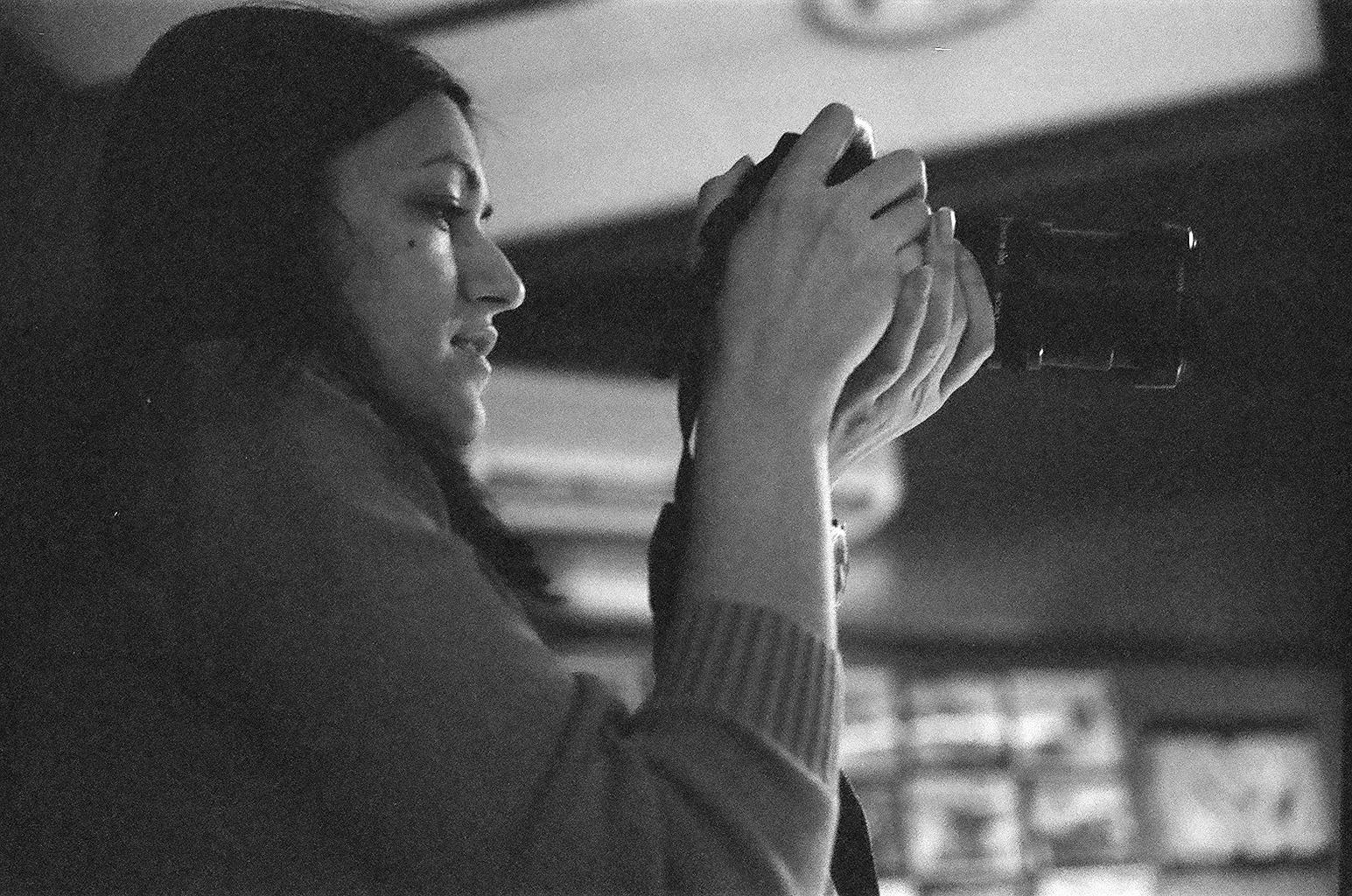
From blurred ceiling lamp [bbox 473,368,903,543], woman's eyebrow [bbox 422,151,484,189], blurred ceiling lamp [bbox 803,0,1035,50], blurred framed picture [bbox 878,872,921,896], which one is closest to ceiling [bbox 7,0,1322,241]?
blurred ceiling lamp [bbox 803,0,1035,50]

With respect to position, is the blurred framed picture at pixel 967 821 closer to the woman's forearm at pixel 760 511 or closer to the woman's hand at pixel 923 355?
the woman's hand at pixel 923 355

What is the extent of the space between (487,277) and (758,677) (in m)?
0.25

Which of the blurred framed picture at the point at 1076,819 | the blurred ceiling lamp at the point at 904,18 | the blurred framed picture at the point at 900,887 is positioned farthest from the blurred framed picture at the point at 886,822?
the blurred ceiling lamp at the point at 904,18

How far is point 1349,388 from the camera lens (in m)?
2.31

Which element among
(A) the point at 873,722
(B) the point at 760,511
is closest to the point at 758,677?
(B) the point at 760,511

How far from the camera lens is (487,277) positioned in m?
0.56

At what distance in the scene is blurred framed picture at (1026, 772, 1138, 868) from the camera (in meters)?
2.50

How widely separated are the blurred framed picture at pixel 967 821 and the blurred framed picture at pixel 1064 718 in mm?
98

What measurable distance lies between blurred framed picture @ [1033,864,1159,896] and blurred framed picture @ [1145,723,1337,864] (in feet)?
0.27

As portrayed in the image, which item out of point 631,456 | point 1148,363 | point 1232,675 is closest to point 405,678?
point 1148,363

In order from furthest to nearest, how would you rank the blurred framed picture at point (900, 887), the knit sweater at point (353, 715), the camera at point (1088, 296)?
the blurred framed picture at point (900, 887) < the camera at point (1088, 296) < the knit sweater at point (353, 715)

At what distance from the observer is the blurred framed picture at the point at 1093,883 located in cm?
248

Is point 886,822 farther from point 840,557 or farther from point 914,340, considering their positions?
point 914,340

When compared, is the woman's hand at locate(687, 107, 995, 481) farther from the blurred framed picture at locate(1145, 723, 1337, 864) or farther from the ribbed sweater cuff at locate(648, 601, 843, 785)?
the blurred framed picture at locate(1145, 723, 1337, 864)
